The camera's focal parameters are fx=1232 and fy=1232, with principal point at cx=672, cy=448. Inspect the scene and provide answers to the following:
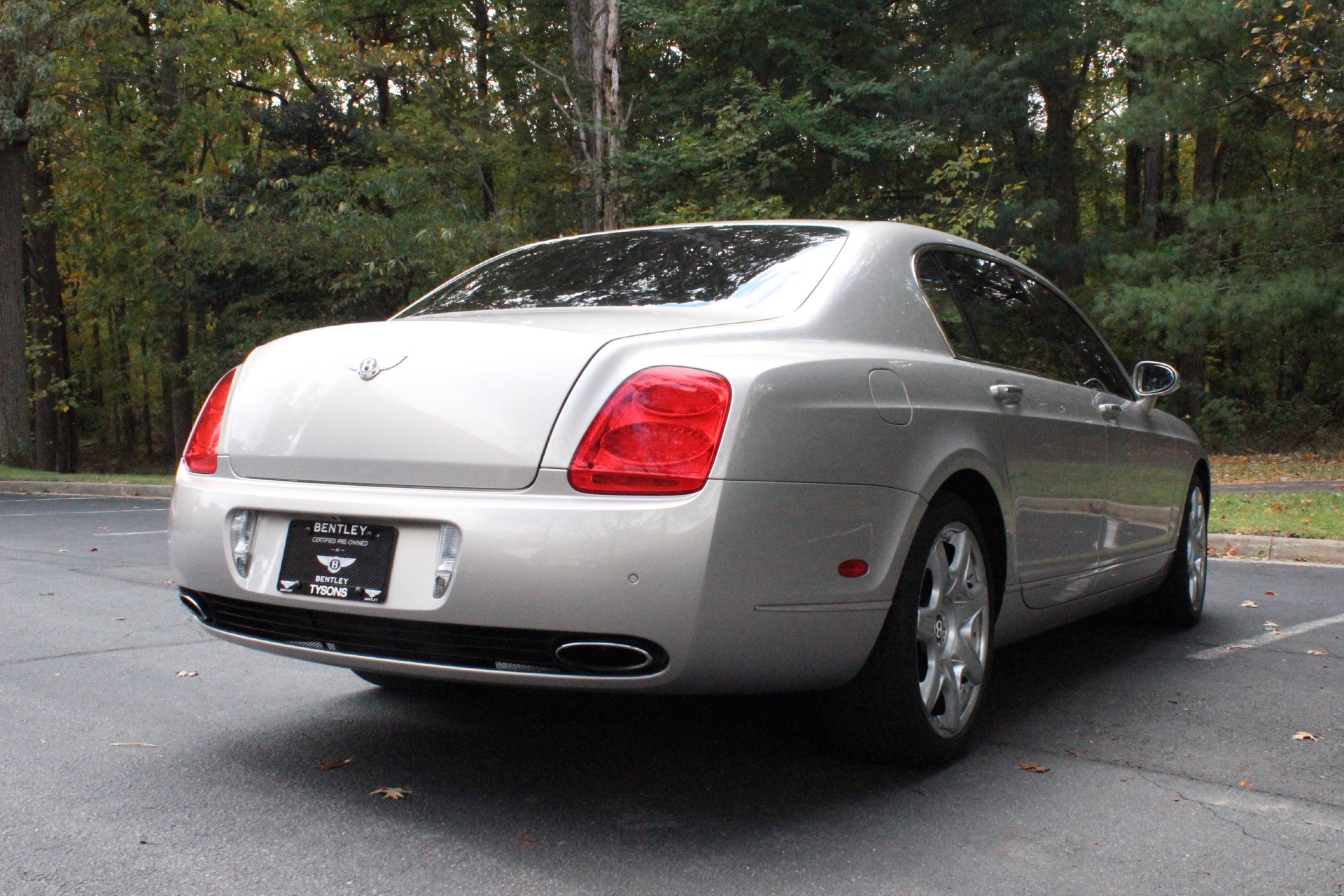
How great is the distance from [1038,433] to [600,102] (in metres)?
13.6

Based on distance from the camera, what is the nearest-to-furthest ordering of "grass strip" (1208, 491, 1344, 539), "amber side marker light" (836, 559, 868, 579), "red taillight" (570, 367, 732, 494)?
"red taillight" (570, 367, 732, 494) → "amber side marker light" (836, 559, 868, 579) → "grass strip" (1208, 491, 1344, 539)

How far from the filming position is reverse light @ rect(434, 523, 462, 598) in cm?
277

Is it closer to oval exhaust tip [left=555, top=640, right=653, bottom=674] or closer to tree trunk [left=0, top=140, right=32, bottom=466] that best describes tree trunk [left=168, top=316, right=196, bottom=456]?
tree trunk [left=0, top=140, right=32, bottom=466]

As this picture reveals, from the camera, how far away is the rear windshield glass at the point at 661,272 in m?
3.46

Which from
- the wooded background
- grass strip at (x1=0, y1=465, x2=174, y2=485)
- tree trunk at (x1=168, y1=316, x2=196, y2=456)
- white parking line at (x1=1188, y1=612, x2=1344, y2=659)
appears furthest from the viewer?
tree trunk at (x1=168, y1=316, x2=196, y2=456)

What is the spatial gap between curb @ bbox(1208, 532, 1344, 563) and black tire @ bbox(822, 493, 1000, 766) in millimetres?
6122

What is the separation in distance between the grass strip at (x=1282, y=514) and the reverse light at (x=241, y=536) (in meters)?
6.33

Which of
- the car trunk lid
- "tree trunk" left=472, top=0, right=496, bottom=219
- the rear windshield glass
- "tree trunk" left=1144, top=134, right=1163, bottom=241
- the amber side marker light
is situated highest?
"tree trunk" left=472, top=0, right=496, bottom=219

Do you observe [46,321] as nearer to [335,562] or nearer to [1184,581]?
[1184,581]

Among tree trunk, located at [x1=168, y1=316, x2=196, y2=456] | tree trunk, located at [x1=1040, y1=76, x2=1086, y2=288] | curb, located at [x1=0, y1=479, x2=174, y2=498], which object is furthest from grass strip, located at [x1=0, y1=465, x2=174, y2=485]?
tree trunk, located at [x1=1040, y1=76, x2=1086, y2=288]

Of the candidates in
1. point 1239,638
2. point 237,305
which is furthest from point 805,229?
point 237,305

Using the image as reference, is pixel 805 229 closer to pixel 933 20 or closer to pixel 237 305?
pixel 237 305

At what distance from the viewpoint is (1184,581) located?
567 centimetres

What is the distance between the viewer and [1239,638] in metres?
5.52
